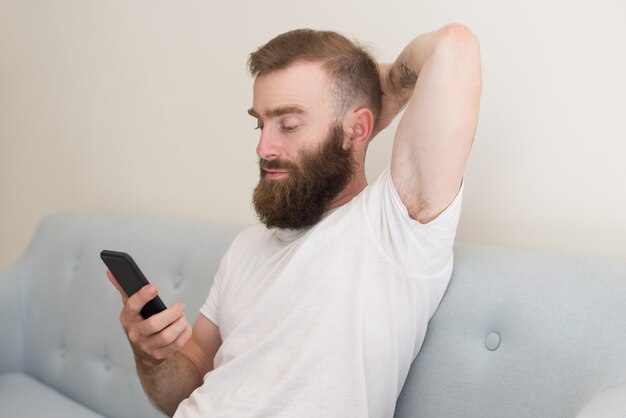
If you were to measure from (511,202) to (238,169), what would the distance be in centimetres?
89

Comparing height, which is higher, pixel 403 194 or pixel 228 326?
pixel 403 194

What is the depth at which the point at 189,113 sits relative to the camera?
219 centimetres

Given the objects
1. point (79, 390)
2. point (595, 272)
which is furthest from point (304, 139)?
point (79, 390)

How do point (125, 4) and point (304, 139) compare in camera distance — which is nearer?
point (304, 139)

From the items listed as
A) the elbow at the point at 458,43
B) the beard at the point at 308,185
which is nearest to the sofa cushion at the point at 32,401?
the beard at the point at 308,185

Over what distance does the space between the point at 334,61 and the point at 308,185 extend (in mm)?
238

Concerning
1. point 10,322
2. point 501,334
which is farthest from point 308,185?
point 10,322

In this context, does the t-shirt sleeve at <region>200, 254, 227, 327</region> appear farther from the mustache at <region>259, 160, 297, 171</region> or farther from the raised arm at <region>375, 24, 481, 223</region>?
the raised arm at <region>375, 24, 481, 223</region>

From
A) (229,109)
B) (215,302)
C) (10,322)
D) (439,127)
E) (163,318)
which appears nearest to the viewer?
(439,127)

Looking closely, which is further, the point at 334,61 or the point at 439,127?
the point at 334,61

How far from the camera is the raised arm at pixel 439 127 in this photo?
3.49 ft

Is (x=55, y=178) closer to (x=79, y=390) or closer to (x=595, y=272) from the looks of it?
(x=79, y=390)

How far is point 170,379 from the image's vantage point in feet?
4.45

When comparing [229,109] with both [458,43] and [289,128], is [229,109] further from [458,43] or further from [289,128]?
[458,43]
